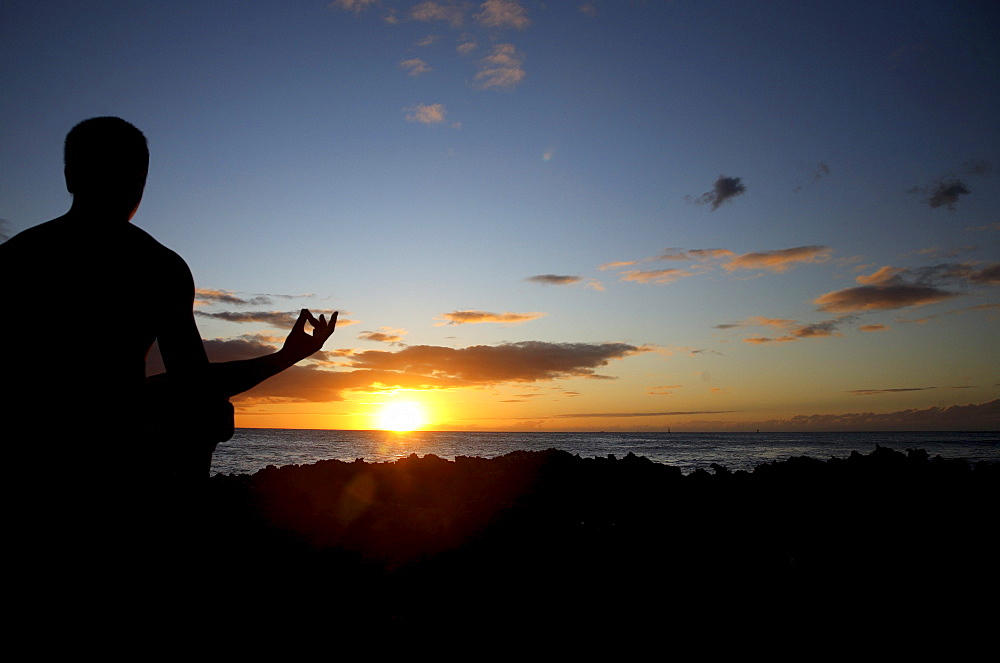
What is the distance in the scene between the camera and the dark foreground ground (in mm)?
5859

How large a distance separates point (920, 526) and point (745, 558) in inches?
121

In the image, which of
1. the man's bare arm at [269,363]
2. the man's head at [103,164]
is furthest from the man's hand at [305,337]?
the man's head at [103,164]

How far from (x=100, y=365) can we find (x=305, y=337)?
67 cm

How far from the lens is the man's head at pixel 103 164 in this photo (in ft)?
6.37

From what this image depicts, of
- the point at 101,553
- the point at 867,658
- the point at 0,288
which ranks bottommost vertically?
the point at 867,658

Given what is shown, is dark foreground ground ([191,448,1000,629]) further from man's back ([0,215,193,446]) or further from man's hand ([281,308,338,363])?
man's back ([0,215,193,446])

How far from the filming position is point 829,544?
26.3ft

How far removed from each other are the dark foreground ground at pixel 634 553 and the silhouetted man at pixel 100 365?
1658 millimetres

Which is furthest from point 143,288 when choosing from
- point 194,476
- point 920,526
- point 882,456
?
point 882,456

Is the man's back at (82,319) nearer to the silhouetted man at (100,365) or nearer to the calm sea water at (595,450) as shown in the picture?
the silhouetted man at (100,365)

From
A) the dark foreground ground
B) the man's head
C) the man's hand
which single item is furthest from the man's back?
the dark foreground ground

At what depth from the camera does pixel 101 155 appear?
194cm

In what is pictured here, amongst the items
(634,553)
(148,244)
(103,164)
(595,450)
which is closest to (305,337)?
(148,244)

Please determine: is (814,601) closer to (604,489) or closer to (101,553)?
(101,553)
